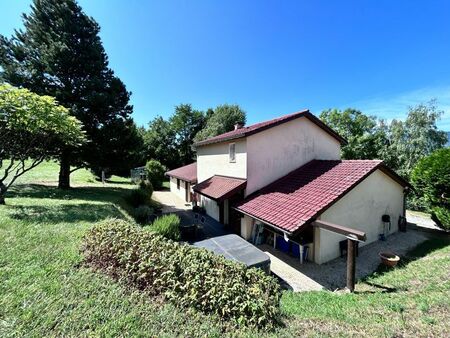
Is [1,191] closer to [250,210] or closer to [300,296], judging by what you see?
[250,210]

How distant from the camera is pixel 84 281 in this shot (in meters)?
4.44

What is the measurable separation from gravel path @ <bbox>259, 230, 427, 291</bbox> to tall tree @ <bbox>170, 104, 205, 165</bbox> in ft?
123

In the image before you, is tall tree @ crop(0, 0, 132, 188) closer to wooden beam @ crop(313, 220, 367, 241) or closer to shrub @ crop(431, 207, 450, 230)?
wooden beam @ crop(313, 220, 367, 241)

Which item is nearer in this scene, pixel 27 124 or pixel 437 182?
pixel 27 124

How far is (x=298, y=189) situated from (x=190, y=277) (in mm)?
9273

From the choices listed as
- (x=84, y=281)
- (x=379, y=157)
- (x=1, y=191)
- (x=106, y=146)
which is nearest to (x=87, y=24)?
(x=106, y=146)

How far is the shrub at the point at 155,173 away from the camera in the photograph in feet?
109

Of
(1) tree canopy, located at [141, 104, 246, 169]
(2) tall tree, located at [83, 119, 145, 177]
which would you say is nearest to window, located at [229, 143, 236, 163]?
(2) tall tree, located at [83, 119, 145, 177]

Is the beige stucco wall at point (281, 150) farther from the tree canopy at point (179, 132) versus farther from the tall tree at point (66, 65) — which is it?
the tree canopy at point (179, 132)

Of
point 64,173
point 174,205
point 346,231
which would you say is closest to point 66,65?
point 64,173

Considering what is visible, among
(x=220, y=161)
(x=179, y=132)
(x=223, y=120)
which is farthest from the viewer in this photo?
(x=179, y=132)

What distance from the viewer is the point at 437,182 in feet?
43.1

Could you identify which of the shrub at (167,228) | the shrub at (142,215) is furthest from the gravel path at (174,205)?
the shrub at (167,228)

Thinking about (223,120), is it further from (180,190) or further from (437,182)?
(437,182)
